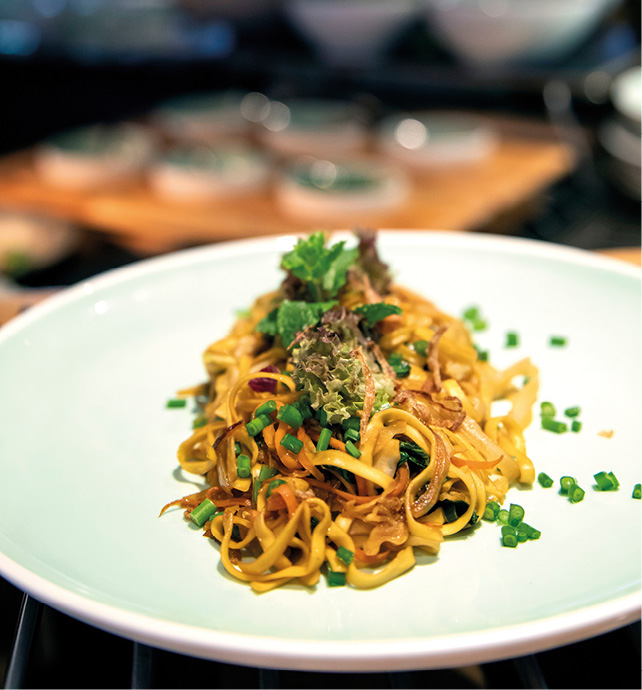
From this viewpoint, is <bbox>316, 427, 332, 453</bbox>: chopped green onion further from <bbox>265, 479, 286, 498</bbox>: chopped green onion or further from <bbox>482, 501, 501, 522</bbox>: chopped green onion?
<bbox>482, 501, 501, 522</bbox>: chopped green onion

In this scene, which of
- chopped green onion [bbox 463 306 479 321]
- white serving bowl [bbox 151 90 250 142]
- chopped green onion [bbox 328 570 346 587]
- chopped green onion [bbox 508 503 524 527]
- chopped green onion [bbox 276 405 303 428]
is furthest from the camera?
white serving bowl [bbox 151 90 250 142]

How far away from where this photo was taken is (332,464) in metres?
1.35

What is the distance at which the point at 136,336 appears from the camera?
1.99m

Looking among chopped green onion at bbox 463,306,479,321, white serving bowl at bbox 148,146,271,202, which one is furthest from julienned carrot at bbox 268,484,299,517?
white serving bowl at bbox 148,146,271,202

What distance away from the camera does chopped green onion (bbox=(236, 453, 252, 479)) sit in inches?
55.8

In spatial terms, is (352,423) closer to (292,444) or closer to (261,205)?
(292,444)

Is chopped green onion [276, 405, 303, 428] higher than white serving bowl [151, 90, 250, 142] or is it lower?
higher

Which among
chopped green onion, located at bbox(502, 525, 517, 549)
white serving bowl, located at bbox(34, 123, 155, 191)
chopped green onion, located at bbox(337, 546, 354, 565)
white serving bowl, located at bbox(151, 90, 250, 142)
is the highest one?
chopped green onion, located at bbox(502, 525, 517, 549)

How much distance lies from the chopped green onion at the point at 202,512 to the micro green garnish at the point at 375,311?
550mm

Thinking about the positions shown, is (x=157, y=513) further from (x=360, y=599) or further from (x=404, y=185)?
(x=404, y=185)

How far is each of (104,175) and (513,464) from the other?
3979 millimetres

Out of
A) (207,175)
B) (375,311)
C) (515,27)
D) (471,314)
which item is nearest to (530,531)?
(375,311)

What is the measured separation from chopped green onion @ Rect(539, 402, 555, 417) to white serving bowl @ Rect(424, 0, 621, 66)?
357 centimetres

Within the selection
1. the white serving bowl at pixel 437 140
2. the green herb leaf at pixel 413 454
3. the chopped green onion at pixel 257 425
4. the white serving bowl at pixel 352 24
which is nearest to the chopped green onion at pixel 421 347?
the green herb leaf at pixel 413 454
